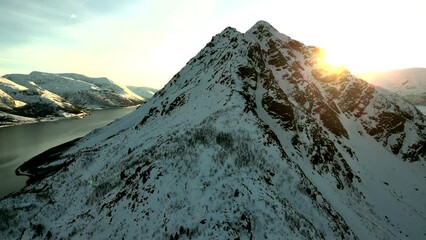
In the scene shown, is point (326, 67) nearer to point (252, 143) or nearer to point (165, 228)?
point (252, 143)

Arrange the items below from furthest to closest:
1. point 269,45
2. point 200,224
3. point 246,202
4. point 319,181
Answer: point 269,45, point 319,181, point 246,202, point 200,224

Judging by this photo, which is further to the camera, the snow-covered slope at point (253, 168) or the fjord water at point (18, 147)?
the fjord water at point (18, 147)

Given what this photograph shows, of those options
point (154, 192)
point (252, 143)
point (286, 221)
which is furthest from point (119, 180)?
point (286, 221)

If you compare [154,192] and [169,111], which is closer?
[154,192]

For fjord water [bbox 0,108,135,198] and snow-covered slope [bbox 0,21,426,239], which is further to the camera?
fjord water [bbox 0,108,135,198]

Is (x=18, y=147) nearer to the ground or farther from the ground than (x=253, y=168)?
nearer to the ground

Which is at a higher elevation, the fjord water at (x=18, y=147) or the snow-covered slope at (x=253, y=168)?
the snow-covered slope at (x=253, y=168)

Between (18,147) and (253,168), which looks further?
(18,147)

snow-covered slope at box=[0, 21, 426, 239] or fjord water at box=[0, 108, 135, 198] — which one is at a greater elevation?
snow-covered slope at box=[0, 21, 426, 239]
